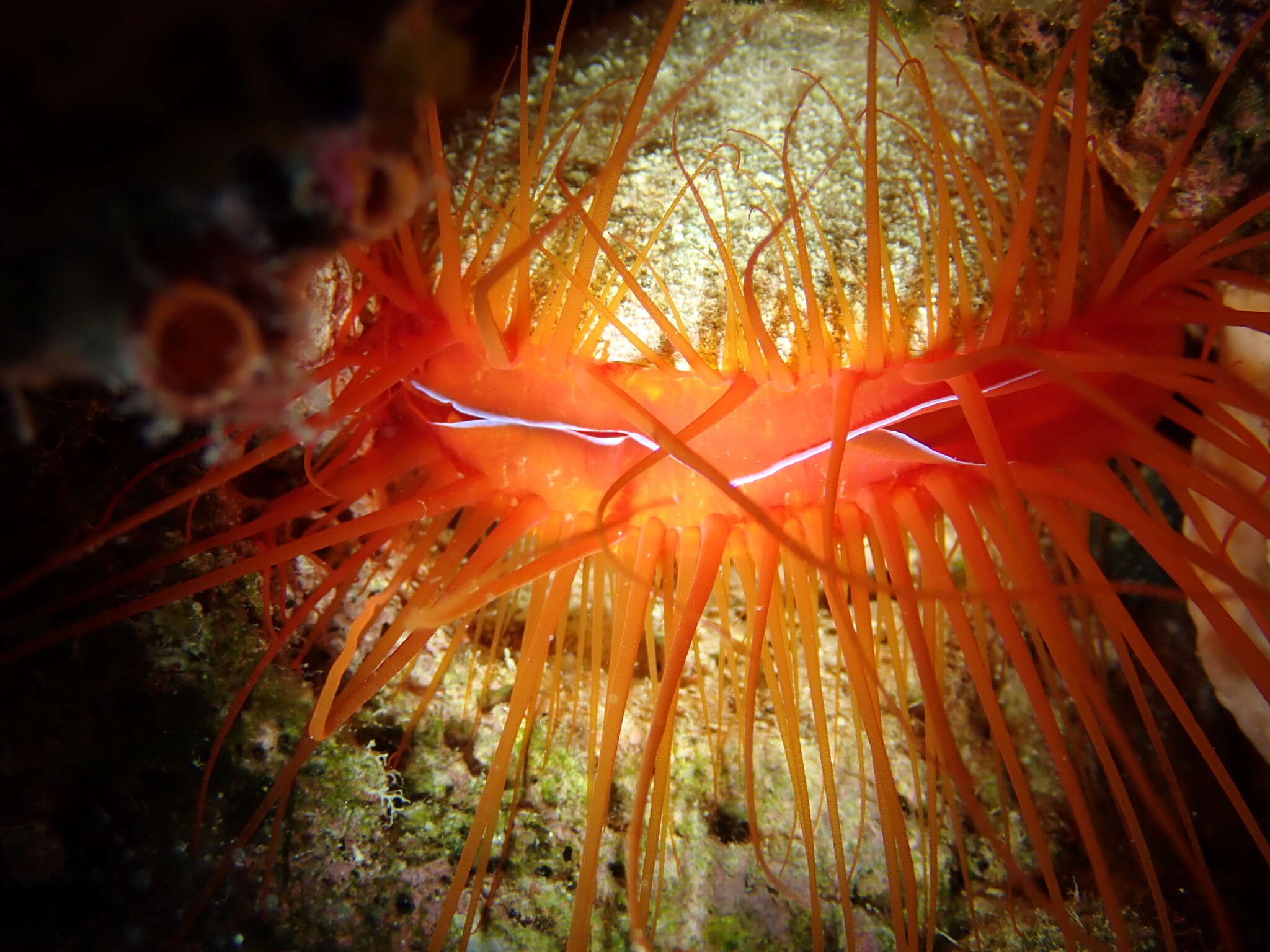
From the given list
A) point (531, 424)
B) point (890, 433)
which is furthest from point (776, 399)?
point (531, 424)

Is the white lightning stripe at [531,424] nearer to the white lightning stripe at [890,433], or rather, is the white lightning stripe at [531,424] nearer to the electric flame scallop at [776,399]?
the electric flame scallop at [776,399]

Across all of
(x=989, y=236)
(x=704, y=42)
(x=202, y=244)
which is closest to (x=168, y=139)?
(x=202, y=244)

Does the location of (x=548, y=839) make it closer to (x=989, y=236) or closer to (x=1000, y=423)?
(x=1000, y=423)

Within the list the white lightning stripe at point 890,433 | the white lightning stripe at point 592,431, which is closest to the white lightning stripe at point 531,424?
the white lightning stripe at point 592,431

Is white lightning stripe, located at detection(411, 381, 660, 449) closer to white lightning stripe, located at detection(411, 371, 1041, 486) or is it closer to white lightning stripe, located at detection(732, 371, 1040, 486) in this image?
white lightning stripe, located at detection(411, 371, 1041, 486)

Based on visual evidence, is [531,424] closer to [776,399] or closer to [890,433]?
[776,399]

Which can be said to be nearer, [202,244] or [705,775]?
[202,244]

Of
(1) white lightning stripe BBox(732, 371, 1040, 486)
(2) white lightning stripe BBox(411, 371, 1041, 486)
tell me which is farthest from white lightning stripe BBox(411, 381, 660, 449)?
(1) white lightning stripe BBox(732, 371, 1040, 486)

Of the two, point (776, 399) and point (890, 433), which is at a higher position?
point (776, 399)
